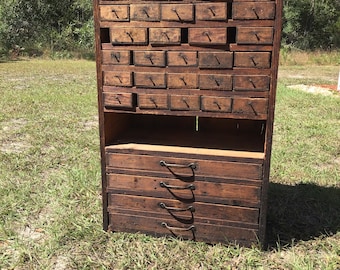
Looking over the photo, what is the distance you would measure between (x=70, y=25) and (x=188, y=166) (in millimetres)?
18983

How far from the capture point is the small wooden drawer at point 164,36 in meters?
2.14

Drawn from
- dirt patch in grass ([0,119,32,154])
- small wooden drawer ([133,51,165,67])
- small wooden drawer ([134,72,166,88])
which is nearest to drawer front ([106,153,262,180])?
small wooden drawer ([134,72,166,88])

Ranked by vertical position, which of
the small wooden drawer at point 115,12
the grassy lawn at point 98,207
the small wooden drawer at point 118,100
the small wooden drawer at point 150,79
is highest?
the small wooden drawer at point 115,12

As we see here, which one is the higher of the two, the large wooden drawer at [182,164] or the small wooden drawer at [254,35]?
the small wooden drawer at [254,35]

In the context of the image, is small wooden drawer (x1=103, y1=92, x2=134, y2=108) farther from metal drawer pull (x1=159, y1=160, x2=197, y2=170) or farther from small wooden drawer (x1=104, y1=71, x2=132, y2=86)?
metal drawer pull (x1=159, y1=160, x2=197, y2=170)

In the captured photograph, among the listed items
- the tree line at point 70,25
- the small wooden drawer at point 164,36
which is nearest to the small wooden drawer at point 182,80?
the small wooden drawer at point 164,36

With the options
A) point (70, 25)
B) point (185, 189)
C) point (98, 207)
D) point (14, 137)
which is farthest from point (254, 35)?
point (70, 25)

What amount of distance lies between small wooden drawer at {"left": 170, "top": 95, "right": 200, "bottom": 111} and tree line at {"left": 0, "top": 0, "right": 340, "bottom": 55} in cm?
1597

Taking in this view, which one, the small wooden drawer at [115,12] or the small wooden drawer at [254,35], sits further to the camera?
the small wooden drawer at [115,12]

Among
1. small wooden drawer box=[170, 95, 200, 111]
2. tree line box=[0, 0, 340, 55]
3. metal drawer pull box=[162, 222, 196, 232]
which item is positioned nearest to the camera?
small wooden drawer box=[170, 95, 200, 111]

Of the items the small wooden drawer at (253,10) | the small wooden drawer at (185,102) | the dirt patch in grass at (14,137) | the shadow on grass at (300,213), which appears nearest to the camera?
the small wooden drawer at (253,10)

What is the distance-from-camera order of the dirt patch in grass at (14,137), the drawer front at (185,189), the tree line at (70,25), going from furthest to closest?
the tree line at (70,25)
the dirt patch in grass at (14,137)
the drawer front at (185,189)

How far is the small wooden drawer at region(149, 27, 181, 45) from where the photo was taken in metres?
2.14

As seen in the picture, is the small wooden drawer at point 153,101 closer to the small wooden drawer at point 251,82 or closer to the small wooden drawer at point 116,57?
the small wooden drawer at point 116,57
